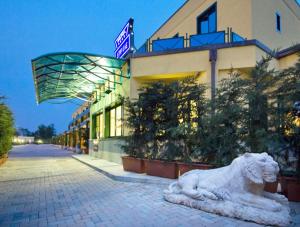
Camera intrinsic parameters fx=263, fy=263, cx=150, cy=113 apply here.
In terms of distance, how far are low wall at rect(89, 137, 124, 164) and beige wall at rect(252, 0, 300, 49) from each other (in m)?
8.04

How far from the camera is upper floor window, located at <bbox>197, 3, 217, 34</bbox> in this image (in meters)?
14.5

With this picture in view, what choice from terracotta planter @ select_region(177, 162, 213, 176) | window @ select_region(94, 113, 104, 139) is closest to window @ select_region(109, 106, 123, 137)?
window @ select_region(94, 113, 104, 139)

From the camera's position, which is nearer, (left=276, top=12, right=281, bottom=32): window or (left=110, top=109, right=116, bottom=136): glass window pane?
(left=110, top=109, right=116, bottom=136): glass window pane

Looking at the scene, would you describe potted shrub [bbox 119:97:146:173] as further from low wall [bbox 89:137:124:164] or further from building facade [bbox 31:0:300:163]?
low wall [bbox 89:137:124:164]

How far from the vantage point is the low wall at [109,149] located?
11.4 meters

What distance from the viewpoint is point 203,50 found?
9.70 meters

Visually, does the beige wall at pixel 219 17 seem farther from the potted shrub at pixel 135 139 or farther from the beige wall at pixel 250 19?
the potted shrub at pixel 135 139

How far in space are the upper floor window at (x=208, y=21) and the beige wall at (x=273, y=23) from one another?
2431mm

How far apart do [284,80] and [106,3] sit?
527 feet

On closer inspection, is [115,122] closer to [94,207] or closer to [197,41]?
[197,41]

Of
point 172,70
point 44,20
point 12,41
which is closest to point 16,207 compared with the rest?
point 172,70

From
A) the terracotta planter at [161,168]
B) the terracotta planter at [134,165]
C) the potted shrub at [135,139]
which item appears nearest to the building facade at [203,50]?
the potted shrub at [135,139]

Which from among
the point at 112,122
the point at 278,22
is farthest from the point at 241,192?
the point at 278,22

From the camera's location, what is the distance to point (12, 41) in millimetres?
118188
